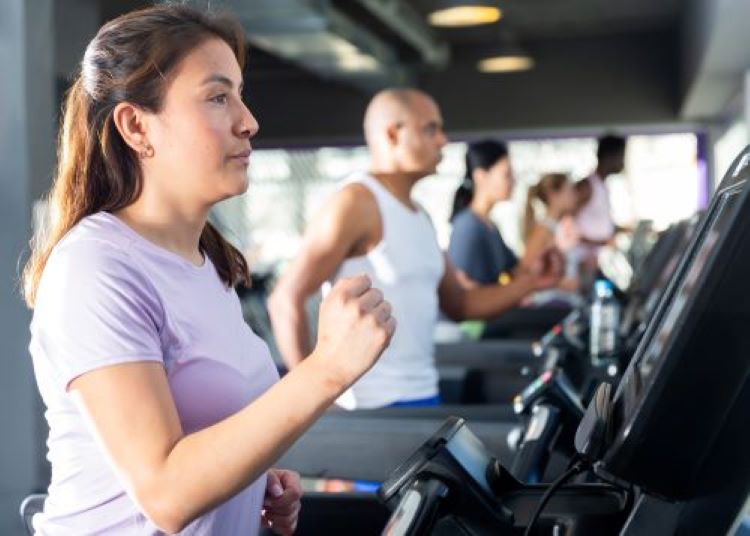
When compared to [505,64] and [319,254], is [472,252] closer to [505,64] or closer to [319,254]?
[319,254]

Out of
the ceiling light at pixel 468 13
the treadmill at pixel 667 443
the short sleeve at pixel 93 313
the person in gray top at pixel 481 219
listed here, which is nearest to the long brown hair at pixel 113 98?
the short sleeve at pixel 93 313

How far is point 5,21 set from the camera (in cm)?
295

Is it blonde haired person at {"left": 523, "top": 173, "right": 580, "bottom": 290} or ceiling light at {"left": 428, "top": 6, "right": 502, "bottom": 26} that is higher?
ceiling light at {"left": 428, "top": 6, "right": 502, "bottom": 26}

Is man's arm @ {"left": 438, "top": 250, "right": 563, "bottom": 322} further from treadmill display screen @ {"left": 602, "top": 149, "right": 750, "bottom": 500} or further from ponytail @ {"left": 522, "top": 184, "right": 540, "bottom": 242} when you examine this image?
ponytail @ {"left": 522, "top": 184, "right": 540, "bottom": 242}

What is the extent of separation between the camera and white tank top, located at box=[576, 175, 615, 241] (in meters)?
6.42

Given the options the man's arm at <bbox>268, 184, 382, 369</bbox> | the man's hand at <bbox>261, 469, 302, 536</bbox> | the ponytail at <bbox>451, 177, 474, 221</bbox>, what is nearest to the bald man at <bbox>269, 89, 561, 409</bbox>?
the man's arm at <bbox>268, 184, 382, 369</bbox>

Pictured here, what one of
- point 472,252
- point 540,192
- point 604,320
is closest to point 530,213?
point 540,192

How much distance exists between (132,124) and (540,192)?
228 inches

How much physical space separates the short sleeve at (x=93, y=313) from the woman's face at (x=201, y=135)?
0.11 m

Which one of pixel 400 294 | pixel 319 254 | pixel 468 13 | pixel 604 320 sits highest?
pixel 468 13

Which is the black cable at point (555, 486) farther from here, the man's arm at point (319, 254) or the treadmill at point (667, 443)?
the man's arm at point (319, 254)

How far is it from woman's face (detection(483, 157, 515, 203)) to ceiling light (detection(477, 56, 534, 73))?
→ 575 centimetres

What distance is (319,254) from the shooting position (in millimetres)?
2852

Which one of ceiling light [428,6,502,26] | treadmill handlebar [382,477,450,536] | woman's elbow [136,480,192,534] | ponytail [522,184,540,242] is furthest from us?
ceiling light [428,6,502,26]
